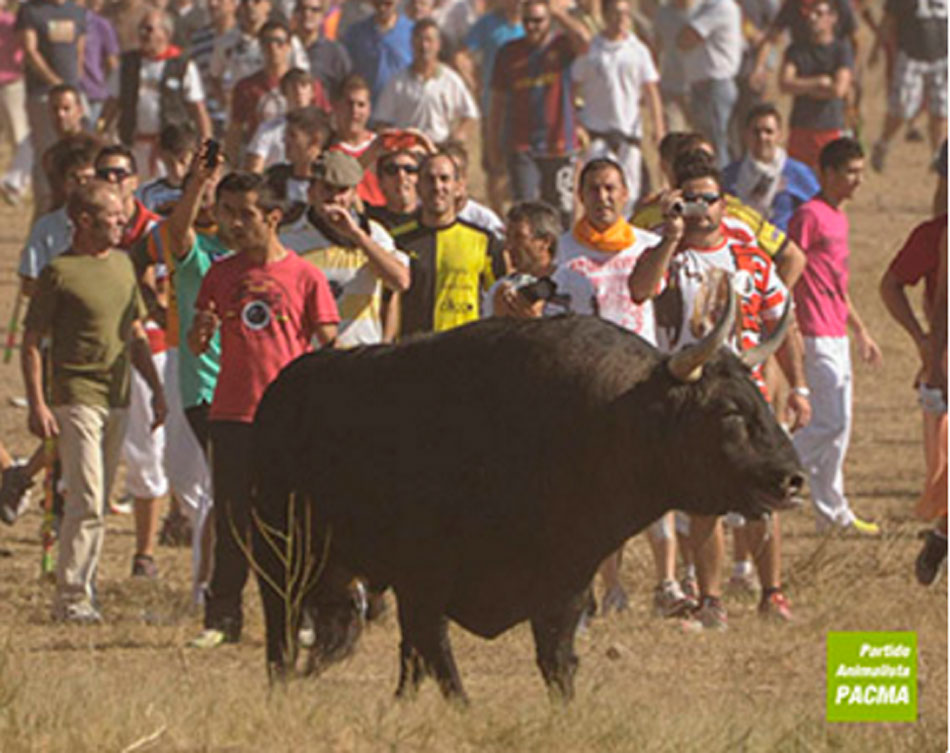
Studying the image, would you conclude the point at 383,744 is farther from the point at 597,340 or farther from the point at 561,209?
the point at 561,209

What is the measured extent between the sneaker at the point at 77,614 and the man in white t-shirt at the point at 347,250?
1619mm

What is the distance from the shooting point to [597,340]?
11328 mm

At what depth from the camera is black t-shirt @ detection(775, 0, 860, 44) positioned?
2409 cm

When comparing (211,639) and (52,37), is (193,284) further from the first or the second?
(52,37)

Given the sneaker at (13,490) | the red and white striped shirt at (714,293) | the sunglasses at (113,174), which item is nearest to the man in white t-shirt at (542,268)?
the red and white striped shirt at (714,293)

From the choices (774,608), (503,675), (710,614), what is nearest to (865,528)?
(774,608)

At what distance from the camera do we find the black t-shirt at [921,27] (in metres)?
27.1

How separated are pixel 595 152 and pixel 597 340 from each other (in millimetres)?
12363

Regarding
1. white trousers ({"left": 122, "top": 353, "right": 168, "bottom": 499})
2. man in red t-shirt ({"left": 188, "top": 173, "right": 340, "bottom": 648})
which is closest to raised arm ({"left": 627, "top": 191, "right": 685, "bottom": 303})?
man in red t-shirt ({"left": 188, "top": 173, "right": 340, "bottom": 648})

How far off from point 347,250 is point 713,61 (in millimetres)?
12937

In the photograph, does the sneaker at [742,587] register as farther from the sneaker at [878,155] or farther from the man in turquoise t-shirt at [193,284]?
the sneaker at [878,155]

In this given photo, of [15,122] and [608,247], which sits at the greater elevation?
[608,247]

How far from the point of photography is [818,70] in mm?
23906

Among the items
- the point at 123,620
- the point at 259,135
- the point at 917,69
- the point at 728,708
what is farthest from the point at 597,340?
the point at 917,69
